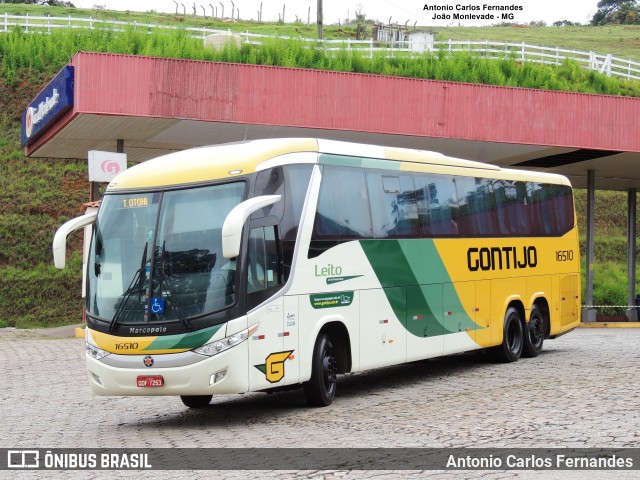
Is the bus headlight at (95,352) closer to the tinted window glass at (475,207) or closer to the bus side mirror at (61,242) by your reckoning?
the bus side mirror at (61,242)

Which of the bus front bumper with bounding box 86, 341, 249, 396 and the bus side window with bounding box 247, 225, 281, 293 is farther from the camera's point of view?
the bus side window with bounding box 247, 225, 281, 293

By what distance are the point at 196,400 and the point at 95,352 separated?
2.01m

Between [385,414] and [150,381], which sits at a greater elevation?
[150,381]

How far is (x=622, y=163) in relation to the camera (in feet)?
106

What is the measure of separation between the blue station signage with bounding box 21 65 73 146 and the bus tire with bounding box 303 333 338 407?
1265cm

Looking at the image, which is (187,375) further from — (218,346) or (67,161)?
(67,161)

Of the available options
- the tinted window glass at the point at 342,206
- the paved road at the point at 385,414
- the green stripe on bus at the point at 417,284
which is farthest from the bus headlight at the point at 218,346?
the green stripe on bus at the point at 417,284

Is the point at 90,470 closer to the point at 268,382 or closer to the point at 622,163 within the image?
the point at 268,382

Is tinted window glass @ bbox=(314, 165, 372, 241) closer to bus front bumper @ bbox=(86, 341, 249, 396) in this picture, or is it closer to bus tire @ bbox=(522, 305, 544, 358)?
bus front bumper @ bbox=(86, 341, 249, 396)

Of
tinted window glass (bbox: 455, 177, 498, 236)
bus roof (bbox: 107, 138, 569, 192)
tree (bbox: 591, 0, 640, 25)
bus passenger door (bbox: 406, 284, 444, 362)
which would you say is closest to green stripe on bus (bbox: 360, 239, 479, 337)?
bus passenger door (bbox: 406, 284, 444, 362)

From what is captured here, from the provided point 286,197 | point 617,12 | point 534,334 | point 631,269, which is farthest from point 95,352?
point 617,12

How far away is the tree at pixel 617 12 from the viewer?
438ft

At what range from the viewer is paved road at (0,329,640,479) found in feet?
33.6

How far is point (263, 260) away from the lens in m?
12.2
